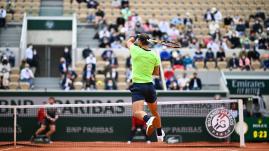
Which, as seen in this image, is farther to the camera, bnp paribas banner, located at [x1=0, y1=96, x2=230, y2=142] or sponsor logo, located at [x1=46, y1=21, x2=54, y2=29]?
sponsor logo, located at [x1=46, y1=21, x2=54, y2=29]

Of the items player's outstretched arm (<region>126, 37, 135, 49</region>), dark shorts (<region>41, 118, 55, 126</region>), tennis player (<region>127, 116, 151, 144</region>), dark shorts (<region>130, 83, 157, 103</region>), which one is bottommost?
tennis player (<region>127, 116, 151, 144</region>)

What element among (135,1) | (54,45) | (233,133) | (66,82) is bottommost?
(233,133)

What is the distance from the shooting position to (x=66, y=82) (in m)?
25.2

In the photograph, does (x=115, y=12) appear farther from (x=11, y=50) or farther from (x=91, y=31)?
(x=11, y=50)

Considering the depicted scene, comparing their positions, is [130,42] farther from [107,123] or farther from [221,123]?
[107,123]

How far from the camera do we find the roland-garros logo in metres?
18.0

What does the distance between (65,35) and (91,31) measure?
138cm

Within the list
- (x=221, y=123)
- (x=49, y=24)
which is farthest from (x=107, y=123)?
(x=49, y=24)

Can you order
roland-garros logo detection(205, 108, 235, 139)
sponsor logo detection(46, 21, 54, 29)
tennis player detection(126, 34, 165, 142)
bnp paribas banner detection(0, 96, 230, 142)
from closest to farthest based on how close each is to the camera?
tennis player detection(126, 34, 165, 142) → roland-garros logo detection(205, 108, 235, 139) → bnp paribas banner detection(0, 96, 230, 142) → sponsor logo detection(46, 21, 54, 29)

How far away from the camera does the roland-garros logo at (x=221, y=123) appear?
18031 mm

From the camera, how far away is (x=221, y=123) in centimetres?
1836

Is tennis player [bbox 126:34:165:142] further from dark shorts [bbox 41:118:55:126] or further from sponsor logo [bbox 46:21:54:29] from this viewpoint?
sponsor logo [bbox 46:21:54:29]

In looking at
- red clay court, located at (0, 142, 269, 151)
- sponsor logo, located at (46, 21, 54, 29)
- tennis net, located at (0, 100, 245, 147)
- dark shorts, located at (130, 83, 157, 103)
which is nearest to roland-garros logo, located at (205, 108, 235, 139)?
red clay court, located at (0, 142, 269, 151)

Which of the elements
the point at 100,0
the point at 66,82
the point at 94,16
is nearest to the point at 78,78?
the point at 66,82
